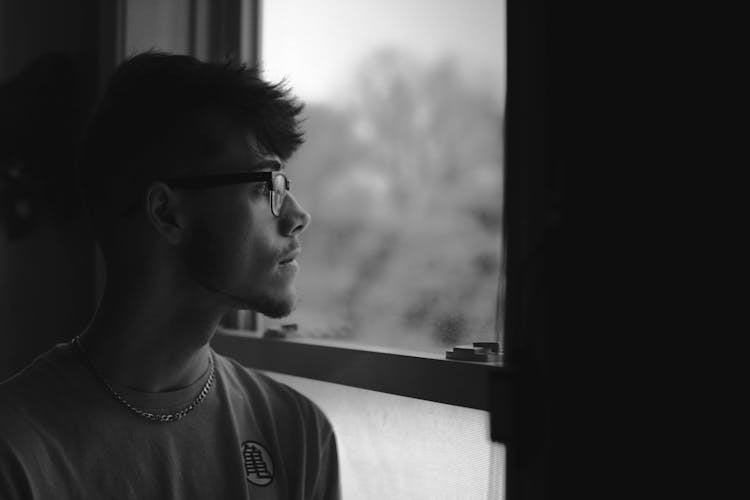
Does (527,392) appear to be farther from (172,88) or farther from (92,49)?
(92,49)

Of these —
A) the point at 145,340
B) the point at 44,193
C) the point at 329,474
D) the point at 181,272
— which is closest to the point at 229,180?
the point at 181,272

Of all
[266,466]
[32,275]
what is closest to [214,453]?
[266,466]

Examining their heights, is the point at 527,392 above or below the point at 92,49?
below

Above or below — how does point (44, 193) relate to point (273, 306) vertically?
above

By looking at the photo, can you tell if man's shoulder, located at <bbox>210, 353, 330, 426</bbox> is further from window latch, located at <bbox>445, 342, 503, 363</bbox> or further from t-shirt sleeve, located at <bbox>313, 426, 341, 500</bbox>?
window latch, located at <bbox>445, 342, 503, 363</bbox>

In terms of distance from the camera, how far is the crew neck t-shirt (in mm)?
906

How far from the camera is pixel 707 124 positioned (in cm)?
65

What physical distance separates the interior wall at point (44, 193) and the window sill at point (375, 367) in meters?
0.56

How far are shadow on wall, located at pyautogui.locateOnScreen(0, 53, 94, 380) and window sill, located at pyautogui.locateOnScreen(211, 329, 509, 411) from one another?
55cm

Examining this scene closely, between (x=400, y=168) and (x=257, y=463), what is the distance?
0.55 metres

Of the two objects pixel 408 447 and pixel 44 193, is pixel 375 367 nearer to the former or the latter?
pixel 408 447

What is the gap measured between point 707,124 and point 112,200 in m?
0.82

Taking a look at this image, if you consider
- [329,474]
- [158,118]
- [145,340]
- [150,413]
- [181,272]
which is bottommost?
[329,474]

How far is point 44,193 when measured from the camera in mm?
1765
